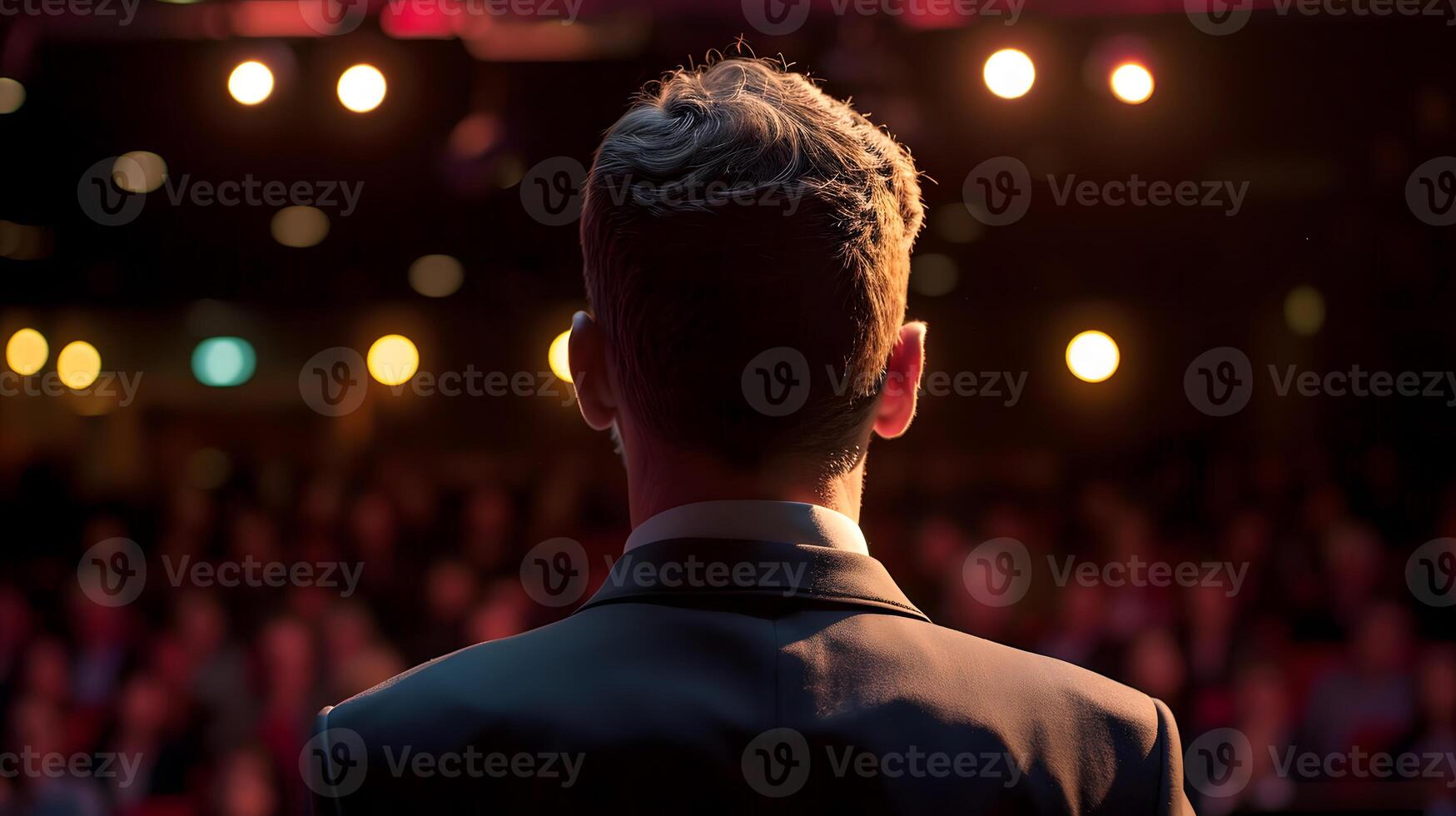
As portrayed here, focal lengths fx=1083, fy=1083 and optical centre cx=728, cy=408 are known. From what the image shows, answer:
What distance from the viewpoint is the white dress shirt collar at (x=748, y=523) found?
2.23 ft

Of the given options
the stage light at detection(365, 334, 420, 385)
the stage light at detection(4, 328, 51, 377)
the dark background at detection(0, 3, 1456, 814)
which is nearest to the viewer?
the dark background at detection(0, 3, 1456, 814)

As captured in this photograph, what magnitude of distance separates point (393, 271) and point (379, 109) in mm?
2009

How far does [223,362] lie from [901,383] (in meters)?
6.98

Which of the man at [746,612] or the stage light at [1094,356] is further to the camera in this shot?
the stage light at [1094,356]

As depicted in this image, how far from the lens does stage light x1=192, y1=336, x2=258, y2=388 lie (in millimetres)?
6836

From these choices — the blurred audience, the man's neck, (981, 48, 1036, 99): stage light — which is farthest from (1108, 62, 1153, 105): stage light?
the man's neck

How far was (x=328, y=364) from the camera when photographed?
7.24m

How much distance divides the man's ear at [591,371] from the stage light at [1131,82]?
3.05 meters

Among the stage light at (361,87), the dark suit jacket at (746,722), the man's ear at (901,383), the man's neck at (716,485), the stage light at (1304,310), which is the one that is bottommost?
the dark suit jacket at (746,722)

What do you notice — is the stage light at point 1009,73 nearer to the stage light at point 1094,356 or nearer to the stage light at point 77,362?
the stage light at point 1094,356

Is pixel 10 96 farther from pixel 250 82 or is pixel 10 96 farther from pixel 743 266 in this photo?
pixel 743 266

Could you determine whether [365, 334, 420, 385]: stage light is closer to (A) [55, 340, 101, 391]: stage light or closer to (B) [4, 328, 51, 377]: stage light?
(A) [55, 340, 101, 391]: stage light

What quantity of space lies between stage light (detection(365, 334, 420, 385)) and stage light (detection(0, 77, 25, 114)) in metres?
2.03

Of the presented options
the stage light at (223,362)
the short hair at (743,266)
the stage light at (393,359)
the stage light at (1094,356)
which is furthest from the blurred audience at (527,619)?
the short hair at (743,266)
